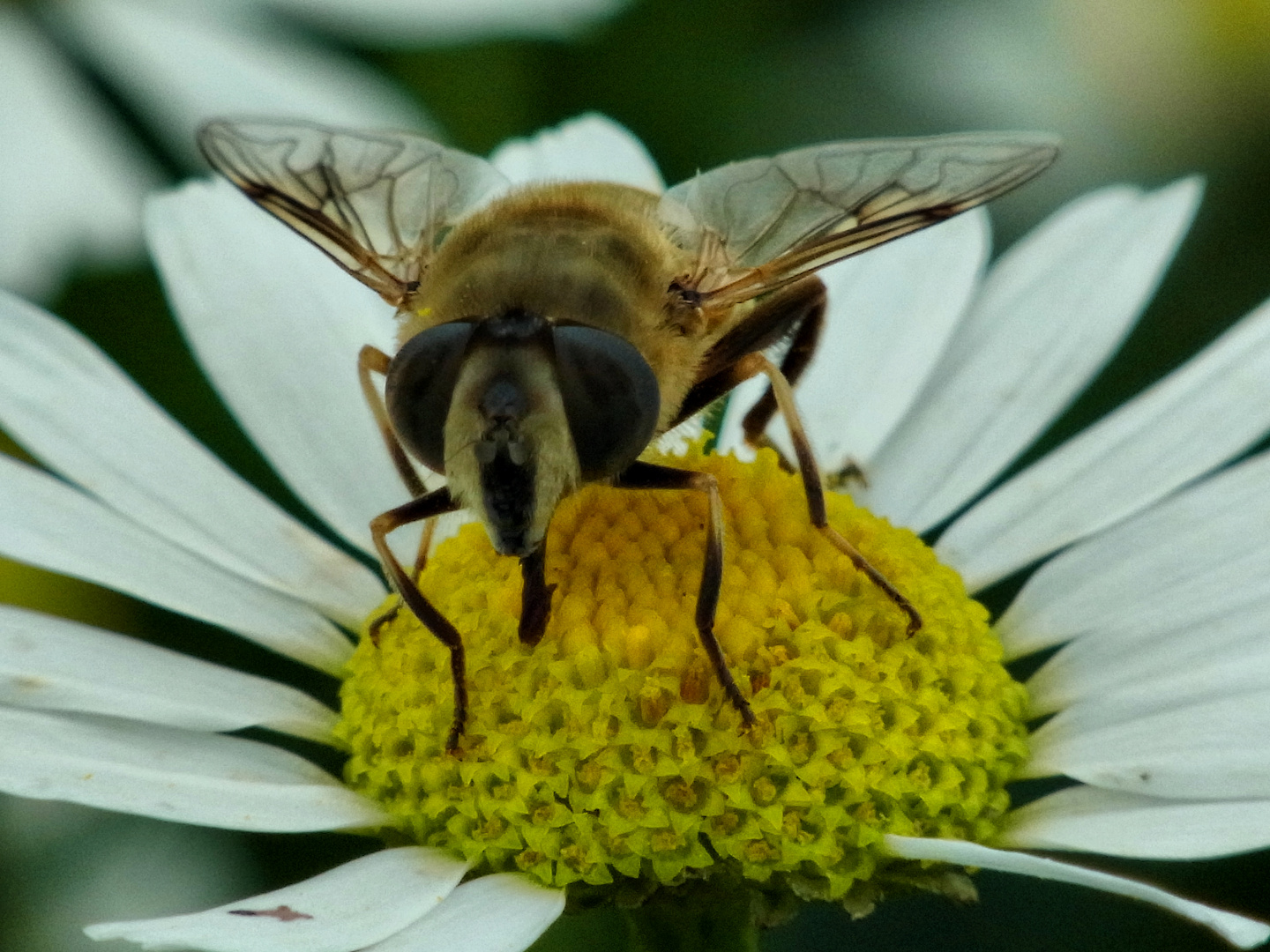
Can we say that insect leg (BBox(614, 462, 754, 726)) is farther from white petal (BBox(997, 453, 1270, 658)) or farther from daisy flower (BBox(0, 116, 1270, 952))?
white petal (BBox(997, 453, 1270, 658))

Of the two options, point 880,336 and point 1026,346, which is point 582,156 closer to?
point 880,336

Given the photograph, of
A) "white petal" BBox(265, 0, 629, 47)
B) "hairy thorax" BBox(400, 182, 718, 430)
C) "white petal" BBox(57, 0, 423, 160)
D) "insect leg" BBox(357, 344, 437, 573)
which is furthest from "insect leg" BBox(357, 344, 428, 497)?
"white petal" BBox(57, 0, 423, 160)

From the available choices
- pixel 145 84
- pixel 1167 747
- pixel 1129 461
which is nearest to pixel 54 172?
pixel 145 84

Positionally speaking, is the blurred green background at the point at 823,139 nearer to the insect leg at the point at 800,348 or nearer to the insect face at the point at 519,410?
the insect leg at the point at 800,348

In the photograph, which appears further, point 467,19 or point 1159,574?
point 467,19

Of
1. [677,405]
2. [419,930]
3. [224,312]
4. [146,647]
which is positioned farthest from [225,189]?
[419,930]

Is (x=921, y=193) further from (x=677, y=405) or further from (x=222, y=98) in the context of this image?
(x=222, y=98)
